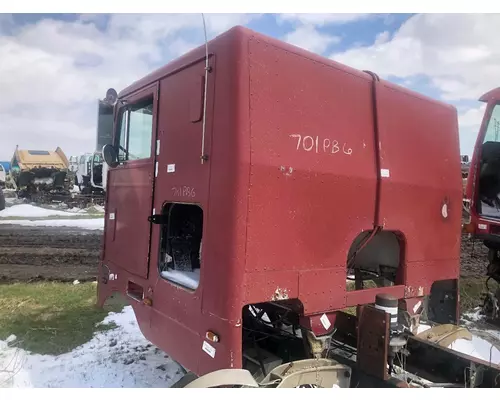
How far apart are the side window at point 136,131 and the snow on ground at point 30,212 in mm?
15538

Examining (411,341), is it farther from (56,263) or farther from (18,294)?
(56,263)

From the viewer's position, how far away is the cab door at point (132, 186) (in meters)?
3.39

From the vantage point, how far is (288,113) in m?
2.70

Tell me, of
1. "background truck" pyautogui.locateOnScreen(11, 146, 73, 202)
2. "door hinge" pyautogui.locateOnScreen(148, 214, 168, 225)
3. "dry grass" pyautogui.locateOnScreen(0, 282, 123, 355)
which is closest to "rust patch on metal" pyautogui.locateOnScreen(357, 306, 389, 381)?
"door hinge" pyautogui.locateOnScreen(148, 214, 168, 225)

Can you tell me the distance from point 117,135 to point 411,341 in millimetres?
→ 3271

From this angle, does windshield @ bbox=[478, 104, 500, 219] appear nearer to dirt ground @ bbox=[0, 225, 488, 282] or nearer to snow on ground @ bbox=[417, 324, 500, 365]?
dirt ground @ bbox=[0, 225, 488, 282]

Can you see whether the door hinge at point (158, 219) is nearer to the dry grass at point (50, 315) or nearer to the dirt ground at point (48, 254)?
the dry grass at point (50, 315)

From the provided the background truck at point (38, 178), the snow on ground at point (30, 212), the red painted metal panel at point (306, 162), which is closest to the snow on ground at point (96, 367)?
the red painted metal panel at point (306, 162)

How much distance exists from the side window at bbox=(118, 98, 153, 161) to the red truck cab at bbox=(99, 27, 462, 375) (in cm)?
2

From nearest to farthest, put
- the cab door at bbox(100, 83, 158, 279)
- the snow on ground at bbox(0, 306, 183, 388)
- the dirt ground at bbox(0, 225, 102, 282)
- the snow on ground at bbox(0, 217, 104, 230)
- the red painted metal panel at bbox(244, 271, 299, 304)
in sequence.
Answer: the red painted metal panel at bbox(244, 271, 299, 304)
the cab door at bbox(100, 83, 158, 279)
the snow on ground at bbox(0, 306, 183, 388)
the dirt ground at bbox(0, 225, 102, 282)
the snow on ground at bbox(0, 217, 104, 230)

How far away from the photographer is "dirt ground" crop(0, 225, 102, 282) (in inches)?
308

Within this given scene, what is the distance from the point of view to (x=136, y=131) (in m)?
3.88

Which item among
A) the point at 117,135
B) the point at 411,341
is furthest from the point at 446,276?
Result: the point at 117,135

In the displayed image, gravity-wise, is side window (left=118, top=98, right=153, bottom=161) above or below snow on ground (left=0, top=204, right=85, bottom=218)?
above
